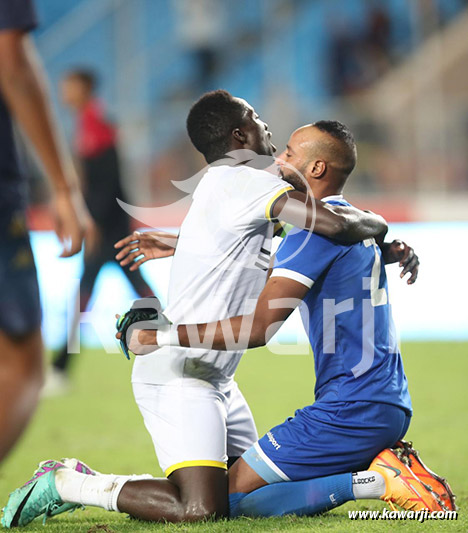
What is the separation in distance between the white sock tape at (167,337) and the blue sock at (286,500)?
66 centimetres

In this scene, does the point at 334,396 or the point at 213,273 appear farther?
the point at 213,273

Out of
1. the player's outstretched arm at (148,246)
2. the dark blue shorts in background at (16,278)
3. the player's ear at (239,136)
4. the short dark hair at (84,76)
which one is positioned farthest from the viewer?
the short dark hair at (84,76)

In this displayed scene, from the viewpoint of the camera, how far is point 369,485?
10.9 ft

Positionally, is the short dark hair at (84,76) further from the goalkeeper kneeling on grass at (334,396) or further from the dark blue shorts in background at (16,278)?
the dark blue shorts in background at (16,278)

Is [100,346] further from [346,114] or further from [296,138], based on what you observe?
[296,138]

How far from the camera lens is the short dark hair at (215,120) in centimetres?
353

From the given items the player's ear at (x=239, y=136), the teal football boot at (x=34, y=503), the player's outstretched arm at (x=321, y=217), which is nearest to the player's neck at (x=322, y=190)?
the player's outstretched arm at (x=321, y=217)

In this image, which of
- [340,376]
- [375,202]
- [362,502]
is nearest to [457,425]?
[362,502]

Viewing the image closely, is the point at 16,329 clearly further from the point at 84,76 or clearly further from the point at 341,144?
the point at 84,76

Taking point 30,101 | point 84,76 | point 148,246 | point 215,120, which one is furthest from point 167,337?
point 84,76

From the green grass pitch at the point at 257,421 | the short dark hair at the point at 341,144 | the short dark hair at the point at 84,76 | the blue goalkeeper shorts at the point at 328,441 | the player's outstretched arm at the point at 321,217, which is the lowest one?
the green grass pitch at the point at 257,421

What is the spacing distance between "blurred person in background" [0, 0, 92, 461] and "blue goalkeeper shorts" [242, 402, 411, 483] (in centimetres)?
101

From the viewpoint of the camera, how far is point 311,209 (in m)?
3.20

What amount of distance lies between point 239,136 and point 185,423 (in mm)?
1074
